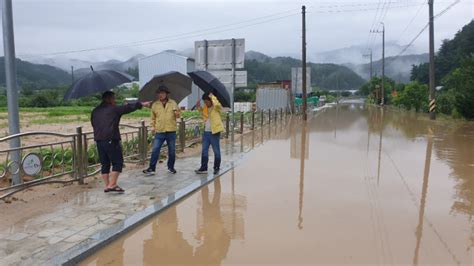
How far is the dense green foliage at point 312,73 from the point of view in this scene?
345 feet

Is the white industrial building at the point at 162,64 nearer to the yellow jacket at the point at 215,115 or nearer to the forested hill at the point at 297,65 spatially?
the yellow jacket at the point at 215,115

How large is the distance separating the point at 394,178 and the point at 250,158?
3681 mm

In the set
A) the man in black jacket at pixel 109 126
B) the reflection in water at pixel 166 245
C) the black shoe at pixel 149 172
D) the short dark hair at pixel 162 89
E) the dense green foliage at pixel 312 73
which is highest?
the dense green foliage at pixel 312 73

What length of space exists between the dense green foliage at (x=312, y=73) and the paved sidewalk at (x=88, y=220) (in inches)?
3652

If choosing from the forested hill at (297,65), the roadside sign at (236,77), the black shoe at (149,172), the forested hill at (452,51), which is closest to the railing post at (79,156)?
the black shoe at (149,172)

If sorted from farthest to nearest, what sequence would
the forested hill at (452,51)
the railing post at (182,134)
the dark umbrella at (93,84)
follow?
the forested hill at (452,51)
the railing post at (182,134)
the dark umbrella at (93,84)

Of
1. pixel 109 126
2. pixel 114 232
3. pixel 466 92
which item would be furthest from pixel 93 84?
pixel 466 92

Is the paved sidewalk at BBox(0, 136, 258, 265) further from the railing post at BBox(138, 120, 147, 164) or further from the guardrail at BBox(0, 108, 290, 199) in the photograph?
the railing post at BBox(138, 120, 147, 164)

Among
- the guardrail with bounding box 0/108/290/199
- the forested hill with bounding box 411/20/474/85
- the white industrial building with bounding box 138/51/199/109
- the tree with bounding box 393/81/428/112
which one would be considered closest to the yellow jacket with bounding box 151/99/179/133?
the guardrail with bounding box 0/108/290/199

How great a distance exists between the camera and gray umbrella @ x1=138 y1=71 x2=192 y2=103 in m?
7.57

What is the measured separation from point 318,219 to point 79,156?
395cm

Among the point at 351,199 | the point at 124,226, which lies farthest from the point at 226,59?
the point at 124,226

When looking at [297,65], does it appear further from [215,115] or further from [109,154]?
[109,154]

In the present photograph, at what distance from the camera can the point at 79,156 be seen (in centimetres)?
A: 666
